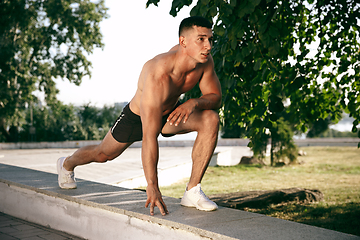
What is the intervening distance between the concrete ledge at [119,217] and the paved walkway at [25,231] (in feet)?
0.21

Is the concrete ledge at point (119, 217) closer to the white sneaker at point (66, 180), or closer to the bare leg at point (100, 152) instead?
the white sneaker at point (66, 180)

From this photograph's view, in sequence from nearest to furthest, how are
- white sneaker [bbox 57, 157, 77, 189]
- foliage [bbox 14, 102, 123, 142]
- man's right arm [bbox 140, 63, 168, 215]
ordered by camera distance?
man's right arm [bbox 140, 63, 168, 215], white sneaker [bbox 57, 157, 77, 189], foliage [bbox 14, 102, 123, 142]

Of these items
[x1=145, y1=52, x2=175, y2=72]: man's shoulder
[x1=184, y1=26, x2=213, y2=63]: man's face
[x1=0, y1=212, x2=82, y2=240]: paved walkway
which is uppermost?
[x1=184, y1=26, x2=213, y2=63]: man's face

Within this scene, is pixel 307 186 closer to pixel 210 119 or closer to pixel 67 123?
pixel 210 119

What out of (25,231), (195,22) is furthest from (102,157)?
(195,22)

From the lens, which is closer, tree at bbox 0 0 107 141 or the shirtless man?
the shirtless man

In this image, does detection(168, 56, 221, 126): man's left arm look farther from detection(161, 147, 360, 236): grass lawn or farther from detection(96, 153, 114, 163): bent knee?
detection(161, 147, 360, 236): grass lawn

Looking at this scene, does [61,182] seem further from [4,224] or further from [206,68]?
[206,68]

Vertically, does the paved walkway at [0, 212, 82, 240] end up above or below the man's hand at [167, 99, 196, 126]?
below

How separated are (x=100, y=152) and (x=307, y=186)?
660 centimetres

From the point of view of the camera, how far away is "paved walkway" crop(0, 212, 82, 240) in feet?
10.1

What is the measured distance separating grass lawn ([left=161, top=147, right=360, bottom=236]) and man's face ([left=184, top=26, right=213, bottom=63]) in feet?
10.1

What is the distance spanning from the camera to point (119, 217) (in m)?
2.69

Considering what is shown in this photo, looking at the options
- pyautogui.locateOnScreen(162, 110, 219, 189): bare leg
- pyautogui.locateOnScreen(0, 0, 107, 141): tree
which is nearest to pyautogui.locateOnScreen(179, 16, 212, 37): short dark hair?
pyautogui.locateOnScreen(162, 110, 219, 189): bare leg
